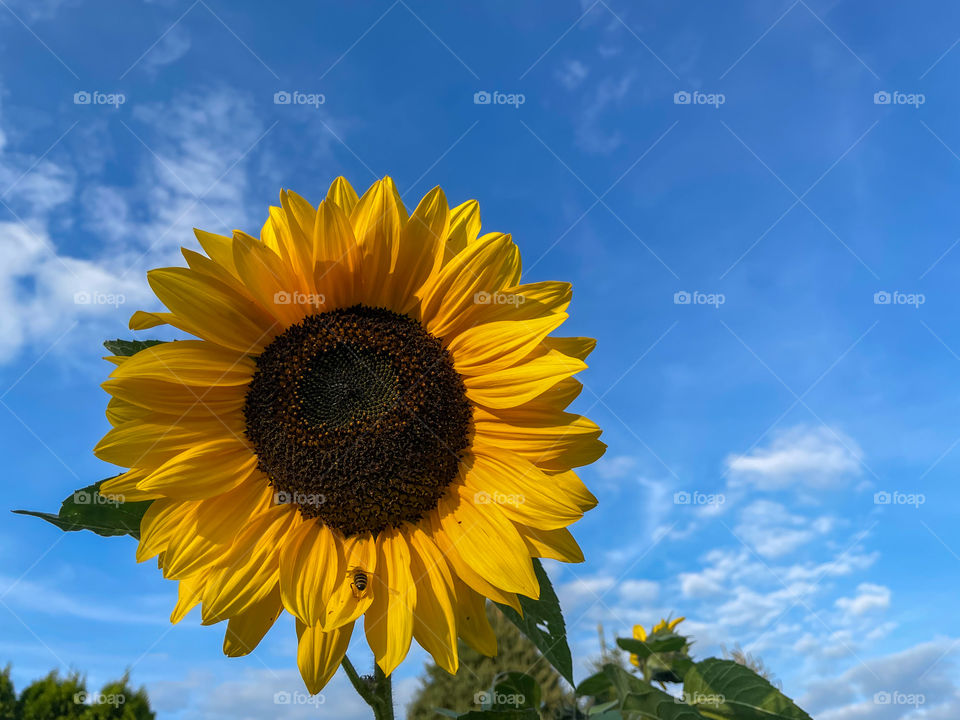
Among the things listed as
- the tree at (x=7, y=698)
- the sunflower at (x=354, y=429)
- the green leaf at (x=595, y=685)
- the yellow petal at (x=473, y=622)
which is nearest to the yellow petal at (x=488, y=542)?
the sunflower at (x=354, y=429)

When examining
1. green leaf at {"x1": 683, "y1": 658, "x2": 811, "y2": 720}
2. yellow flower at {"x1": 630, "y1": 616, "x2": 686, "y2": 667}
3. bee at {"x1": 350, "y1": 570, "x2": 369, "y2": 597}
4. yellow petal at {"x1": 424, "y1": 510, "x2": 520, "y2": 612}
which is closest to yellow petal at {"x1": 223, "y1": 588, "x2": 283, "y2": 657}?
bee at {"x1": 350, "y1": 570, "x2": 369, "y2": 597}

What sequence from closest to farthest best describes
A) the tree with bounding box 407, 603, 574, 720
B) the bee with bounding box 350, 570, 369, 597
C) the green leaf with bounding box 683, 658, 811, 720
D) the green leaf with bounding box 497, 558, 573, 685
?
the green leaf with bounding box 497, 558, 573, 685, the bee with bounding box 350, 570, 369, 597, the green leaf with bounding box 683, 658, 811, 720, the tree with bounding box 407, 603, 574, 720

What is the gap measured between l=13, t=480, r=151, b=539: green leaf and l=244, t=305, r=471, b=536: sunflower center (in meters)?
0.46

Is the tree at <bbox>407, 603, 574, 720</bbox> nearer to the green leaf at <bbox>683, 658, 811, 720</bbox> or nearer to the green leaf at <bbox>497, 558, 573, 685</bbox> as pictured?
the green leaf at <bbox>683, 658, 811, 720</bbox>

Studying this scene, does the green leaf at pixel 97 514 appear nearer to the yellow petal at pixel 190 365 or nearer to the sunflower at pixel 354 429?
the sunflower at pixel 354 429

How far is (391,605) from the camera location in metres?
2.29

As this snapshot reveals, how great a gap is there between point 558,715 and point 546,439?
1.70 metres

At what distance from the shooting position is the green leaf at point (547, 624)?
2.01 metres

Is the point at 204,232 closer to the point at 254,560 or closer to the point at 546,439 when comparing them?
the point at 254,560

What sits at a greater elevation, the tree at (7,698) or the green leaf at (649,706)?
the tree at (7,698)

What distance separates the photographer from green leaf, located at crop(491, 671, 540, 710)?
8.55ft

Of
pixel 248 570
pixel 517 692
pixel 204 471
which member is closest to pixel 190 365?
pixel 204 471

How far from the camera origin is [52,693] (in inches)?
369

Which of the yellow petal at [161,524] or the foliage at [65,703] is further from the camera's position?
the foliage at [65,703]
